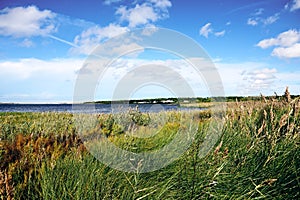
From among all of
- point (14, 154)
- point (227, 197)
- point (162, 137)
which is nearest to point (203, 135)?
point (162, 137)

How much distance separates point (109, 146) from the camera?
4199 mm

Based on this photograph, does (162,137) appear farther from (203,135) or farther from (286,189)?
(286,189)

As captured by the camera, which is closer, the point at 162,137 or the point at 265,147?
the point at 265,147

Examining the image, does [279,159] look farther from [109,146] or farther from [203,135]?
[109,146]

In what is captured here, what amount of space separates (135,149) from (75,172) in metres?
1.58

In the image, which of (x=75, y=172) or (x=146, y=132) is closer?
(x=75, y=172)

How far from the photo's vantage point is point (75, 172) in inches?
119

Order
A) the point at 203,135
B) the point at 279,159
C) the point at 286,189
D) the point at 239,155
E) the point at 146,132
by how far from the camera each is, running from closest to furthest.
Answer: the point at 286,189 → the point at 279,159 → the point at 239,155 → the point at 203,135 → the point at 146,132

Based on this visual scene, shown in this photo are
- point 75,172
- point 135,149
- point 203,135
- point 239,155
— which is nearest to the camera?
point 75,172

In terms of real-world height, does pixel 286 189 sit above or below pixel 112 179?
below

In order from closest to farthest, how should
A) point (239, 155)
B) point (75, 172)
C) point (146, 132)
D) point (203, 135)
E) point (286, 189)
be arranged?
1. point (75, 172)
2. point (286, 189)
3. point (239, 155)
4. point (203, 135)
5. point (146, 132)

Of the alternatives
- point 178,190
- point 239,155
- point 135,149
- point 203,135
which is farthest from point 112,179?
point 203,135

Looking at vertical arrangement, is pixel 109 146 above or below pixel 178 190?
above

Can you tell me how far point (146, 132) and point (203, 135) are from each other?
1.06 metres
